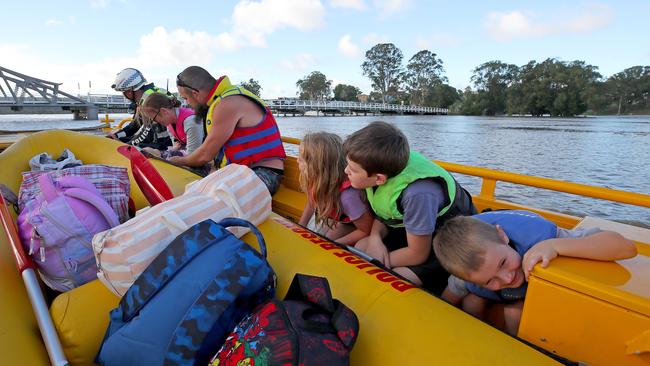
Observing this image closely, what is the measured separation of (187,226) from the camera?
1450mm

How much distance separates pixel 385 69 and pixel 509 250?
296 ft

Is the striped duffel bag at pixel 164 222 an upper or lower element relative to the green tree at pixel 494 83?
lower

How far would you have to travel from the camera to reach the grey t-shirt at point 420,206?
170 cm

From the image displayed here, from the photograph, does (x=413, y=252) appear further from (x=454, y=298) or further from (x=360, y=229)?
(x=360, y=229)

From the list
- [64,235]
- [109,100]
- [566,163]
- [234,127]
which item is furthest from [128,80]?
[109,100]

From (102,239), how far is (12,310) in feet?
1.44

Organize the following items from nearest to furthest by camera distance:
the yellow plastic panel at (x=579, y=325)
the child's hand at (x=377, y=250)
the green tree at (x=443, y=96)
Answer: the yellow plastic panel at (x=579, y=325)
the child's hand at (x=377, y=250)
the green tree at (x=443, y=96)

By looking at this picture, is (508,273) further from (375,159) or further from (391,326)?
(375,159)

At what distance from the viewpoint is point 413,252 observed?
1803 mm

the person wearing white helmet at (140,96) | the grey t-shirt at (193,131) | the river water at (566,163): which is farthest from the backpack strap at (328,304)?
the river water at (566,163)

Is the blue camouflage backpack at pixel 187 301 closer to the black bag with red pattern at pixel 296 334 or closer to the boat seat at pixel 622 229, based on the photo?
the black bag with red pattern at pixel 296 334

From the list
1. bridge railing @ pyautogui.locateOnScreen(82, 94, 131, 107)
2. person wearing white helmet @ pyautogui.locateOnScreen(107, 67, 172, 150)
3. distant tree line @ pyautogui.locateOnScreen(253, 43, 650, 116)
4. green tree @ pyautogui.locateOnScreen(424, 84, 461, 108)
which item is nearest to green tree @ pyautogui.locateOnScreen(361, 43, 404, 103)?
distant tree line @ pyautogui.locateOnScreen(253, 43, 650, 116)

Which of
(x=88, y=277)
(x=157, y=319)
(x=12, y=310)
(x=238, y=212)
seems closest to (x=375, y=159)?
(x=238, y=212)

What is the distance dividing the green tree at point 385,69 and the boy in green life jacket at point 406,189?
8630cm
